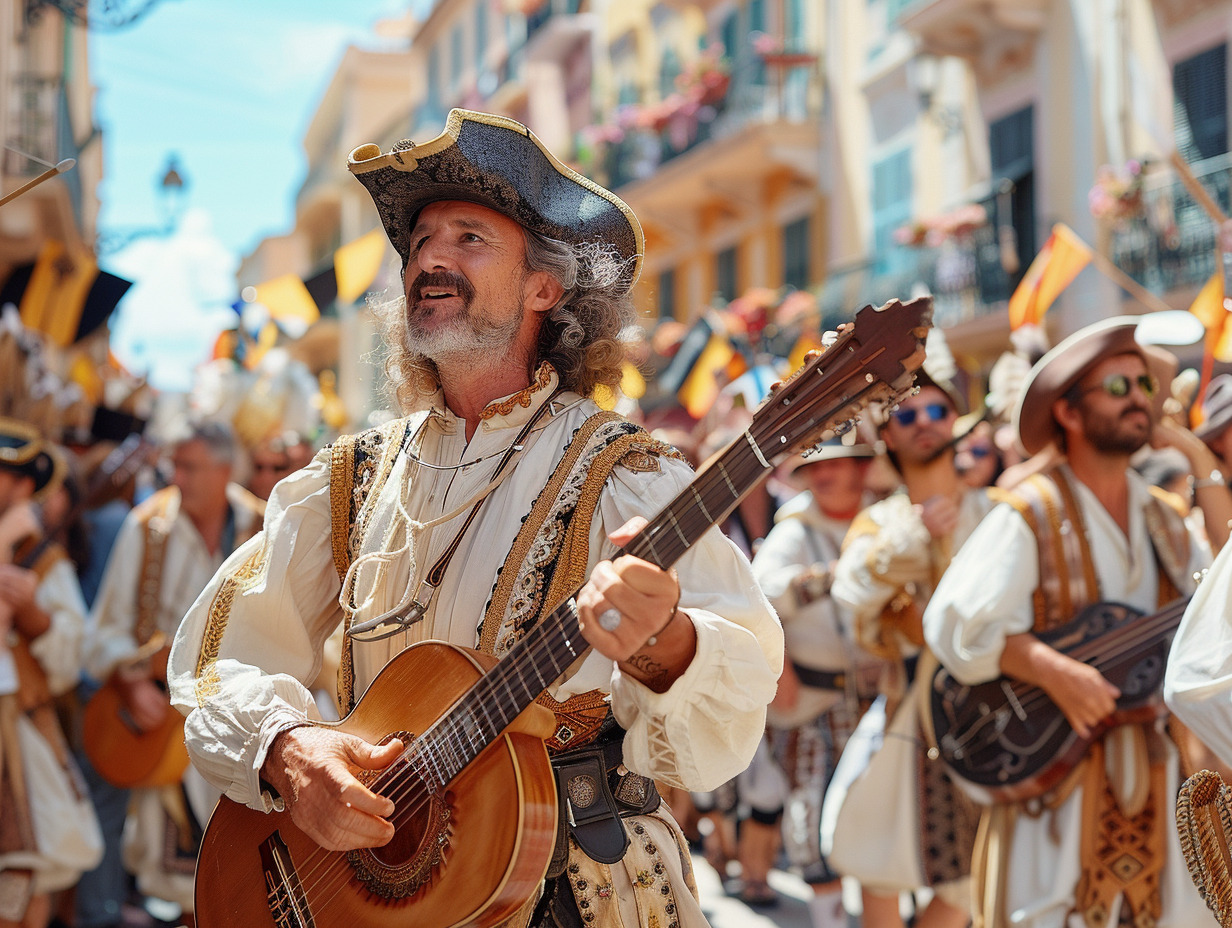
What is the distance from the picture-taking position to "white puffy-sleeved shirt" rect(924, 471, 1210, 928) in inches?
178

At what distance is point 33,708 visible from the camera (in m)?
6.16

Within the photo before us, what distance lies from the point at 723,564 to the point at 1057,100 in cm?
1533

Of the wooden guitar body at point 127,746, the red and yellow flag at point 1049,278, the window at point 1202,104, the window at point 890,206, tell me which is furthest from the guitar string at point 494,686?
the window at point 890,206

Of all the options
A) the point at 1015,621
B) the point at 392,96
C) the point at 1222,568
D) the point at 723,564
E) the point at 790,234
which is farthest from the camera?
the point at 392,96

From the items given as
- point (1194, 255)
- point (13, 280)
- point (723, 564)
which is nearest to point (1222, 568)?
point (723, 564)

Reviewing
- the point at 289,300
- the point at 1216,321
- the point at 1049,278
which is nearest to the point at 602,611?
the point at 1216,321

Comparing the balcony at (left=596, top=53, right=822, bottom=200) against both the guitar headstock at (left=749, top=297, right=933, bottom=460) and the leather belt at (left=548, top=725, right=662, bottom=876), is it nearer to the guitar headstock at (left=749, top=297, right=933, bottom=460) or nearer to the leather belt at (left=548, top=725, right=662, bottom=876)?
the leather belt at (left=548, top=725, right=662, bottom=876)

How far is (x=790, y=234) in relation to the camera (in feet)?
73.2

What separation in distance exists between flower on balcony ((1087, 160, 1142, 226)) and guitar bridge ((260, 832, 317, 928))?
1380cm

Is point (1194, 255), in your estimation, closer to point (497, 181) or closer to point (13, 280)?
point (13, 280)

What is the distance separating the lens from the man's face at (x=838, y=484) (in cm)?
668

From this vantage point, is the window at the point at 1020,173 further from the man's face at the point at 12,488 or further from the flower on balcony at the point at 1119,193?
the man's face at the point at 12,488

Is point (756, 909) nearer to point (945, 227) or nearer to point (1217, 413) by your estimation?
point (1217, 413)

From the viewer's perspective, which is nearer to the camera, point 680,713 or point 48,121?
point 680,713
